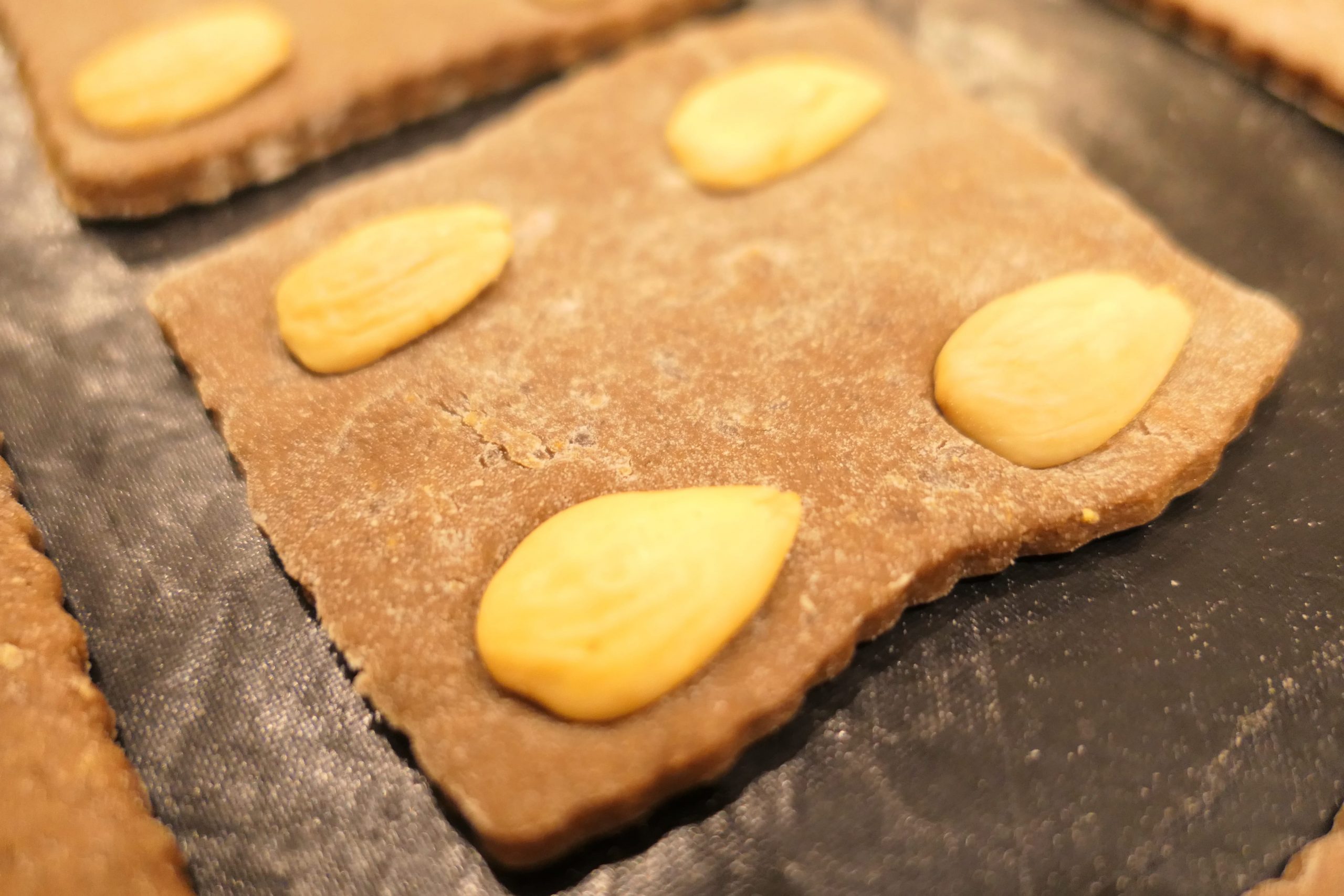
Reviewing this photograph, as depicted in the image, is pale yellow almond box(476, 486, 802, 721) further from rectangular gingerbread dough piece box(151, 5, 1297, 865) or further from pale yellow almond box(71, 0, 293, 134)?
pale yellow almond box(71, 0, 293, 134)

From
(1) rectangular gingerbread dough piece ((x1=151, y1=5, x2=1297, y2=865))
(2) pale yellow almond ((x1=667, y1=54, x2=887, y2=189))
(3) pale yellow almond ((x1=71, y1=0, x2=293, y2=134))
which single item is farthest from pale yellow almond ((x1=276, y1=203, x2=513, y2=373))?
(3) pale yellow almond ((x1=71, y1=0, x2=293, y2=134))

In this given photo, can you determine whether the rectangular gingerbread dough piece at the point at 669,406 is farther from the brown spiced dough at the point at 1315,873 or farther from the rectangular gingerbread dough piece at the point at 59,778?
the brown spiced dough at the point at 1315,873

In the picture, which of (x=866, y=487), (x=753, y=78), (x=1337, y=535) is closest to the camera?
(x=866, y=487)

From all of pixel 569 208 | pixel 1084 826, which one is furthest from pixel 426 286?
pixel 1084 826

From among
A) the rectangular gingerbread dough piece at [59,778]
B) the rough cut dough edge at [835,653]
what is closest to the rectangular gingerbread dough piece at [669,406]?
the rough cut dough edge at [835,653]

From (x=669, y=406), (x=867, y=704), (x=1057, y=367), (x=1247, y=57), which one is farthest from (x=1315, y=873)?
(x=1247, y=57)

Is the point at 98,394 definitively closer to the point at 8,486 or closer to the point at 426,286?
the point at 8,486
